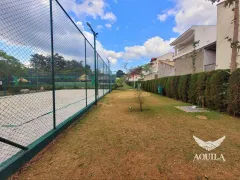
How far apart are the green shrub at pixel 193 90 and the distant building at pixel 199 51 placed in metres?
5.35

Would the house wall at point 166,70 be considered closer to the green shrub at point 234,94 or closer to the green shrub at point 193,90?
the green shrub at point 193,90

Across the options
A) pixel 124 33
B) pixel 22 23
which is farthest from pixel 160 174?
pixel 124 33

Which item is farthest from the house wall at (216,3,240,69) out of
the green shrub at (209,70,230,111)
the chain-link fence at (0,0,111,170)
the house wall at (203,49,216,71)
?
the chain-link fence at (0,0,111,170)

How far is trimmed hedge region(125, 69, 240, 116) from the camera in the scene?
5.39 m

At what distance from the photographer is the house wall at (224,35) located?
990 cm

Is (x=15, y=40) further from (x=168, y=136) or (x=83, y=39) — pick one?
(x=83, y=39)

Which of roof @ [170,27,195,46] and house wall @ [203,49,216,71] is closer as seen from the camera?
house wall @ [203,49,216,71]

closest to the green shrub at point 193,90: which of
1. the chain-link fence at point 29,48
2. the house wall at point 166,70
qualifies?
the chain-link fence at point 29,48

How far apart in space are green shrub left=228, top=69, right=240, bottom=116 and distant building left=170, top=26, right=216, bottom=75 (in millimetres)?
7775

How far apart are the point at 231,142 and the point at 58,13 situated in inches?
176

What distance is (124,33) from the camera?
55.2 feet

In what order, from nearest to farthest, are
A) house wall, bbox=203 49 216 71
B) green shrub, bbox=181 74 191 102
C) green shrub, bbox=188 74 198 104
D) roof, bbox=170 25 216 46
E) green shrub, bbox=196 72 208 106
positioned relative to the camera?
green shrub, bbox=196 72 208 106 < green shrub, bbox=188 74 198 104 < green shrub, bbox=181 74 191 102 < house wall, bbox=203 49 216 71 < roof, bbox=170 25 216 46

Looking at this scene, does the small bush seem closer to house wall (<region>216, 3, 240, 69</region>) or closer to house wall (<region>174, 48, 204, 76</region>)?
house wall (<region>216, 3, 240, 69</region>)

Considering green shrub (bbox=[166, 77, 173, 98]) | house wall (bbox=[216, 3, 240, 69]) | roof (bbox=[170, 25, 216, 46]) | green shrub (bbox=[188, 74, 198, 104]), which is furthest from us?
roof (bbox=[170, 25, 216, 46])
